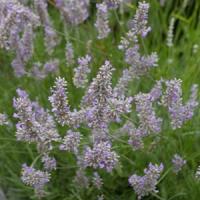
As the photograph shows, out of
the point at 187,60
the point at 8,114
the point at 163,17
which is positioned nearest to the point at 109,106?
the point at 8,114

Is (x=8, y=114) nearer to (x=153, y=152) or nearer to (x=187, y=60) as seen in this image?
(x=153, y=152)

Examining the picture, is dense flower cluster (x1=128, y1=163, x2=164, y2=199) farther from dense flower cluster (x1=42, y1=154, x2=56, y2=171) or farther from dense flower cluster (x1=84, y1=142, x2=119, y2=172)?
dense flower cluster (x1=42, y1=154, x2=56, y2=171)

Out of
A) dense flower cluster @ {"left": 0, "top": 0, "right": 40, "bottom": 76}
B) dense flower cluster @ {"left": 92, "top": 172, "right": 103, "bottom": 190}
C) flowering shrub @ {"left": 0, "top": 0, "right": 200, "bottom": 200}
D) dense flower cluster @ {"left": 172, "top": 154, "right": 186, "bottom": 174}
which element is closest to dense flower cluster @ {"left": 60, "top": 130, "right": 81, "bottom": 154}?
flowering shrub @ {"left": 0, "top": 0, "right": 200, "bottom": 200}

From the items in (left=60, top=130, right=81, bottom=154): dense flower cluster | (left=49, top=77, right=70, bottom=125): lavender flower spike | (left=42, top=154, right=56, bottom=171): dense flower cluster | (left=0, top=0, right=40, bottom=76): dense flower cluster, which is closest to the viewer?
(left=49, top=77, right=70, bottom=125): lavender flower spike

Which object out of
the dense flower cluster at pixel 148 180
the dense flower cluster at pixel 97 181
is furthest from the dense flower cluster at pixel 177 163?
the dense flower cluster at pixel 97 181

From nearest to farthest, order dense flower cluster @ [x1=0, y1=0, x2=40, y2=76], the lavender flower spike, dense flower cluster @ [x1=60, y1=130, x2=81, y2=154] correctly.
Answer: the lavender flower spike < dense flower cluster @ [x1=60, y1=130, x2=81, y2=154] < dense flower cluster @ [x1=0, y1=0, x2=40, y2=76]

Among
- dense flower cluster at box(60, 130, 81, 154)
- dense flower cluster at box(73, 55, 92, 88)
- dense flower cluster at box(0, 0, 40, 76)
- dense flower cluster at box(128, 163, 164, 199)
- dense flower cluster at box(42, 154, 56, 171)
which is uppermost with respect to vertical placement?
dense flower cluster at box(0, 0, 40, 76)

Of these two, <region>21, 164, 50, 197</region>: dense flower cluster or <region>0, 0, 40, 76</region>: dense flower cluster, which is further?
<region>0, 0, 40, 76</region>: dense flower cluster

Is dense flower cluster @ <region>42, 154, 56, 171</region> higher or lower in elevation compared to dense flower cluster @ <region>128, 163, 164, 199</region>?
higher
